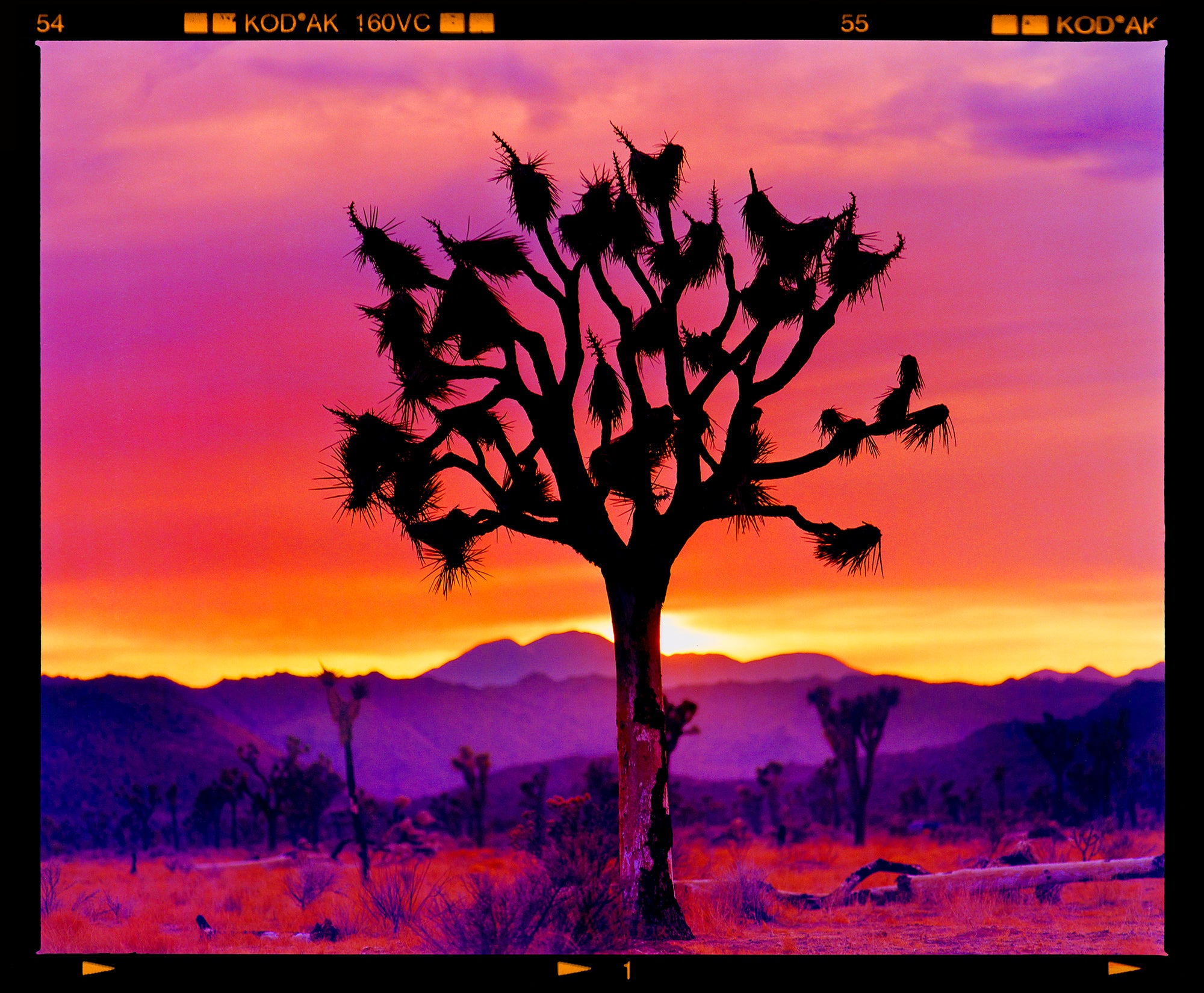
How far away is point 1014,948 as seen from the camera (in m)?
12.0

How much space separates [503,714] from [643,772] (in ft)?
315

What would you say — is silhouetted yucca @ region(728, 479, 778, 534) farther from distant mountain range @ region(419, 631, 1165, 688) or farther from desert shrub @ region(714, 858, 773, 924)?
distant mountain range @ region(419, 631, 1165, 688)

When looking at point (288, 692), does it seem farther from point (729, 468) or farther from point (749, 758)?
point (729, 468)

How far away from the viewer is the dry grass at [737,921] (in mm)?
12164

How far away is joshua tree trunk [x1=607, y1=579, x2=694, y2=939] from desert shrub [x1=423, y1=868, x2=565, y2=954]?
2.77 ft

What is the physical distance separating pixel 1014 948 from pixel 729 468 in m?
5.51

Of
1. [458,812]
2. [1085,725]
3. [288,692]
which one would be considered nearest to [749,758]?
[288,692]

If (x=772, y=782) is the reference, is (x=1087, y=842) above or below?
above

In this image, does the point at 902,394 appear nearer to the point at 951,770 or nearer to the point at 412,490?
the point at 412,490

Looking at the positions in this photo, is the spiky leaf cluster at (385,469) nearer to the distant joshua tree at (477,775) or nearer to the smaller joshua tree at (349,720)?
the smaller joshua tree at (349,720)

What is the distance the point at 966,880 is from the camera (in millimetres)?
15266

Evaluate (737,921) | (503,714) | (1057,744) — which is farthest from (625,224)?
(503,714)

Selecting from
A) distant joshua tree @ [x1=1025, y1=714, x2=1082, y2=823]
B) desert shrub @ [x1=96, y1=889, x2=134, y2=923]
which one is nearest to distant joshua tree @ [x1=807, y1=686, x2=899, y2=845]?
distant joshua tree @ [x1=1025, y1=714, x2=1082, y2=823]
